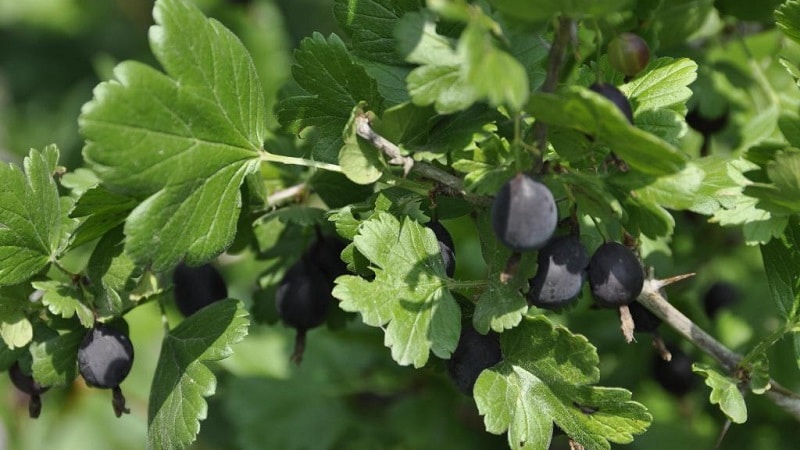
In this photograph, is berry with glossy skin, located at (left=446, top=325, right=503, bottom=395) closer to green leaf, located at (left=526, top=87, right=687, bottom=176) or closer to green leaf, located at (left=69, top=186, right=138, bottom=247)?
green leaf, located at (left=526, top=87, right=687, bottom=176)

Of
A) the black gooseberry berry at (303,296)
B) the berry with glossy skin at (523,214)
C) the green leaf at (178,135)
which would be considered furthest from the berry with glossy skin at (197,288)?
the berry with glossy skin at (523,214)

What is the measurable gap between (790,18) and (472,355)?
2.37 ft

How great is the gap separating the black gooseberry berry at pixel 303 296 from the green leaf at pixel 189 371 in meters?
0.15

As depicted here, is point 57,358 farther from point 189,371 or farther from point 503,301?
point 503,301

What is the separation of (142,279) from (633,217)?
30.3 inches

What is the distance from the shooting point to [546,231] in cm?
122

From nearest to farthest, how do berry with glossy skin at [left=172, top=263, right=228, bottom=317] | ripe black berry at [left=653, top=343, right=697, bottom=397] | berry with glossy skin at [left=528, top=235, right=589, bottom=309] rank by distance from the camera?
berry with glossy skin at [left=528, top=235, right=589, bottom=309], berry with glossy skin at [left=172, top=263, right=228, bottom=317], ripe black berry at [left=653, top=343, right=697, bottom=397]

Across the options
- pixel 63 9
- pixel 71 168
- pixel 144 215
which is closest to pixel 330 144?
pixel 144 215

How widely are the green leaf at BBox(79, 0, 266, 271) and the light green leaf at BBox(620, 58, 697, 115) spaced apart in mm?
575

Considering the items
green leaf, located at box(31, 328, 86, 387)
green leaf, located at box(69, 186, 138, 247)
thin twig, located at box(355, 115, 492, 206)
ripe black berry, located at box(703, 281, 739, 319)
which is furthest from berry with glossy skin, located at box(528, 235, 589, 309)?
ripe black berry, located at box(703, 281, 739, 319)

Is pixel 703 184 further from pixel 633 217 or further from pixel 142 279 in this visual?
pixel 142 279

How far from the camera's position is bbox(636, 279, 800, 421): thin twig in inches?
59.3

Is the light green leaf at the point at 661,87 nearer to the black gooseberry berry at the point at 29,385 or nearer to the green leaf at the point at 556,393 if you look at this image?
the green leaf at the point at 556,393

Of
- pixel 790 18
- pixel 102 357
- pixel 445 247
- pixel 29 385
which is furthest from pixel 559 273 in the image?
pixel 29 385
